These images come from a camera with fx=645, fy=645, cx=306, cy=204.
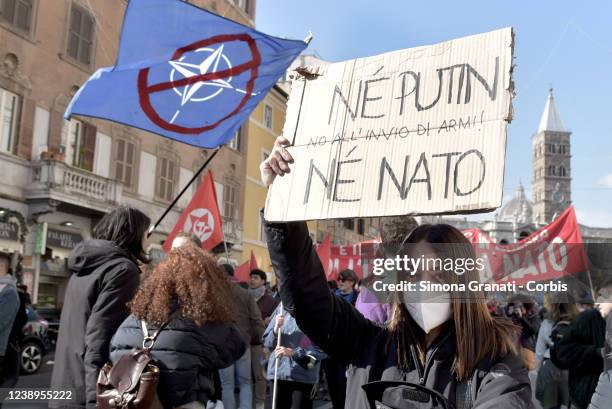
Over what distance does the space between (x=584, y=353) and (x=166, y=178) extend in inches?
813

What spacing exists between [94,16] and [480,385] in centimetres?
2103

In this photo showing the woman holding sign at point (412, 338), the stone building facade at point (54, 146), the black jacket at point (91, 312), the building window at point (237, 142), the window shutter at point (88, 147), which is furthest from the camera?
the building window at point (237, 142)

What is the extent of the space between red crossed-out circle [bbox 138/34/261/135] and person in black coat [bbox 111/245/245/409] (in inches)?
79.3

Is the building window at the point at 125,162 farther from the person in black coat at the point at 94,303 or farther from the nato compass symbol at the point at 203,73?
the person in black coat at the point at 94,303

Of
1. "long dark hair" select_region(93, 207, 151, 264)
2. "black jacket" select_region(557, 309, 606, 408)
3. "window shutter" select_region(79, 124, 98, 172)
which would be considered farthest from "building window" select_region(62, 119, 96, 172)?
"black jacket" select_region(557, 309, 606, 408)

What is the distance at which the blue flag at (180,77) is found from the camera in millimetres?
5082

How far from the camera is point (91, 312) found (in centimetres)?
354

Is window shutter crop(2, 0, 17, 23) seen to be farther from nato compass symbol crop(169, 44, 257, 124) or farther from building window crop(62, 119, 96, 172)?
nato compass symbol crop(169, 44, 257, 124)

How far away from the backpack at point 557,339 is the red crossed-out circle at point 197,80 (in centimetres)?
331

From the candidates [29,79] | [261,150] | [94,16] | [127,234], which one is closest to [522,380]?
[127,234]

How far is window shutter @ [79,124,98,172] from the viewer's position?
19.8m

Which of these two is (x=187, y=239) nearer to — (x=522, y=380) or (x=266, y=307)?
(x=522, y=380)

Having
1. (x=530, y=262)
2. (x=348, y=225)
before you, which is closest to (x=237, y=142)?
(x=348, y=225)

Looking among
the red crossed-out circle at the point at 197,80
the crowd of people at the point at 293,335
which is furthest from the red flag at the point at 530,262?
the red crossed-out circle at the point at 197,80
